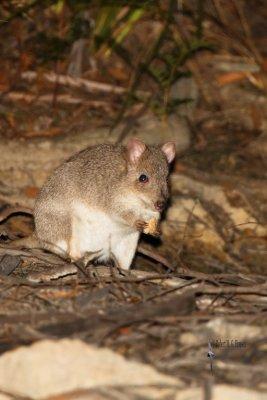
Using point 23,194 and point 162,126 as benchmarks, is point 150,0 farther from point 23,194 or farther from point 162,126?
point 23,194

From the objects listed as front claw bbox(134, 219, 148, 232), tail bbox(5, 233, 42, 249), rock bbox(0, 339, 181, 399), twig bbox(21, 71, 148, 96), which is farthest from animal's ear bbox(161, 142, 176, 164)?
twig bbox(21, 71, 148, 96)

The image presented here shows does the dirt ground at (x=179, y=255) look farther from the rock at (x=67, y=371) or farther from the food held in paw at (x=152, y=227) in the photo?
the food held in paw at (x=152, y=227)

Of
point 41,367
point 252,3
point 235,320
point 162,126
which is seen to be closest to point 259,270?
point 162,126

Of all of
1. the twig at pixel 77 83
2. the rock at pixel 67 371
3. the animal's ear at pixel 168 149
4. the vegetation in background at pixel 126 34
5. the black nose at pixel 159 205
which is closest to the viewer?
the rock at pixel 67 371

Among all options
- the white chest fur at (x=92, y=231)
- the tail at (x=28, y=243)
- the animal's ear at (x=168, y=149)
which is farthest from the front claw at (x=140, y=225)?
the tail at (x=28, y=243)

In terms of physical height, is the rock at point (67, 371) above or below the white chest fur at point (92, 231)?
above

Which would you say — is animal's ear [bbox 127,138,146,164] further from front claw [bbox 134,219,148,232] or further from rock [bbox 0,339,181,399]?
rock [bbox 0,339,181,399]

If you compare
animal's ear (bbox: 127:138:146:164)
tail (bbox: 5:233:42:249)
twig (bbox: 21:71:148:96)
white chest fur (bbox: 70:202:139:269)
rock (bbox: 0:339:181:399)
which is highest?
rock (bbox: 0:339:181:399)
